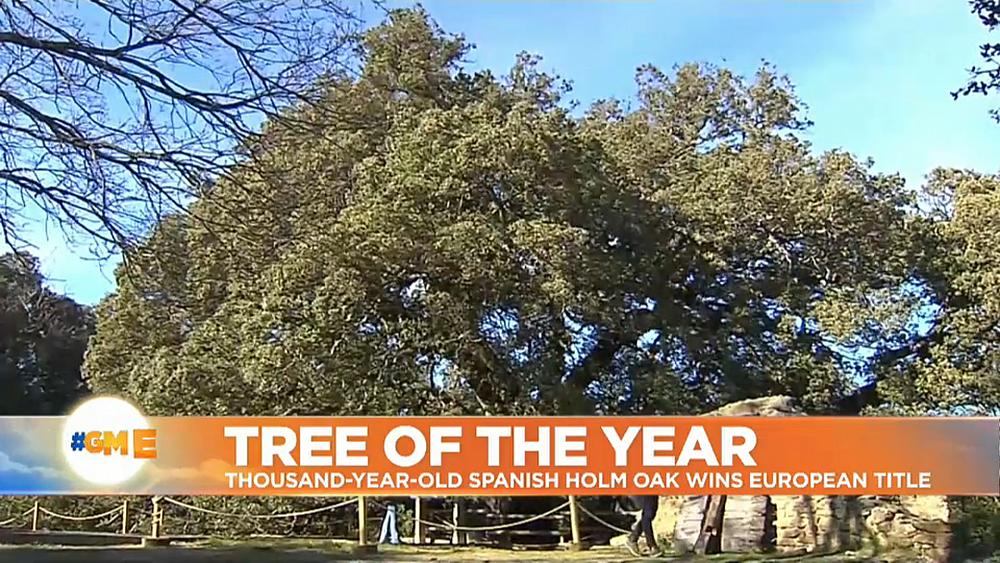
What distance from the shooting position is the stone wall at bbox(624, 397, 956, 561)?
34.3ft

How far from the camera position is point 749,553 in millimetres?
11008

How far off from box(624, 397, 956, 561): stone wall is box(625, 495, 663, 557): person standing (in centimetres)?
20

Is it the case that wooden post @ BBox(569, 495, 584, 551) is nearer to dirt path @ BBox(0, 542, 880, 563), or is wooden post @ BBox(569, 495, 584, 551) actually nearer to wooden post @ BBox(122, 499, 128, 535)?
dirt path @ BBox(0, 542, 880, 563)

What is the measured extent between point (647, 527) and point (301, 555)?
11.4 ft

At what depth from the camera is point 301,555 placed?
10969 millimetres

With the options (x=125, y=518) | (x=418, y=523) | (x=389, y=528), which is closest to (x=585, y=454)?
(x=418, y=523)

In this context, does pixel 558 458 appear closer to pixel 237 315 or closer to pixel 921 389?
pixel 237 315

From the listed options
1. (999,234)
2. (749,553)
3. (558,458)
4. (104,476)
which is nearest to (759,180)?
(999,234)

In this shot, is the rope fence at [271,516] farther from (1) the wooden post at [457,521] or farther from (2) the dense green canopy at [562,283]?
(2) the dense green canopy at [562,283]

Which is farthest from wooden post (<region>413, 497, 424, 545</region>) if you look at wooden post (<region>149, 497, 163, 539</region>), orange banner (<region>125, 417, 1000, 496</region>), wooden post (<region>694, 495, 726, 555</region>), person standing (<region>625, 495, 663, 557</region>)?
orange banner (<region>125, 417, 1000, 496</region>)

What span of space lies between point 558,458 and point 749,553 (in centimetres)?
255

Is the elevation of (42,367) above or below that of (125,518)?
above

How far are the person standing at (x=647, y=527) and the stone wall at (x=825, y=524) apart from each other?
0.20 m

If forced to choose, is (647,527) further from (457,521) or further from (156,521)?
(156,521)
